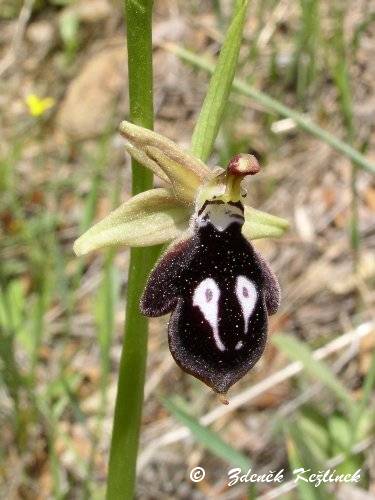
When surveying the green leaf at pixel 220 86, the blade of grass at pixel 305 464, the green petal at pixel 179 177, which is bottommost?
the blade of grass at pixel 305 464

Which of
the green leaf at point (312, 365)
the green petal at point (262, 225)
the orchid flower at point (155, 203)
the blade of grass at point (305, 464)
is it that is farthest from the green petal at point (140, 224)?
the green leaf at point (312, 365)

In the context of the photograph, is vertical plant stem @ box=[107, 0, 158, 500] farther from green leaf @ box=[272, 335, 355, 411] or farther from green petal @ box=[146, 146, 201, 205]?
green leaf @ box=[272, 335, 355, 411]

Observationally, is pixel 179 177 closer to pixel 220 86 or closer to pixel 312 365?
pixel 220 86

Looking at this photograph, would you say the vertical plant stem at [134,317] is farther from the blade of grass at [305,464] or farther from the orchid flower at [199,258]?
the blade of grass at [305,464]

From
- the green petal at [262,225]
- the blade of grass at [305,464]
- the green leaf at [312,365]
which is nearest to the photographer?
the green petal at [262,225]

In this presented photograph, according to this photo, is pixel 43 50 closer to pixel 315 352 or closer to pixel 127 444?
pixel 315 352

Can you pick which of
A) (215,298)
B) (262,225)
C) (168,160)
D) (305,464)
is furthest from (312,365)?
(168,160)

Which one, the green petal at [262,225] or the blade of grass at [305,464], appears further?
the blade of grass at [305,464]
